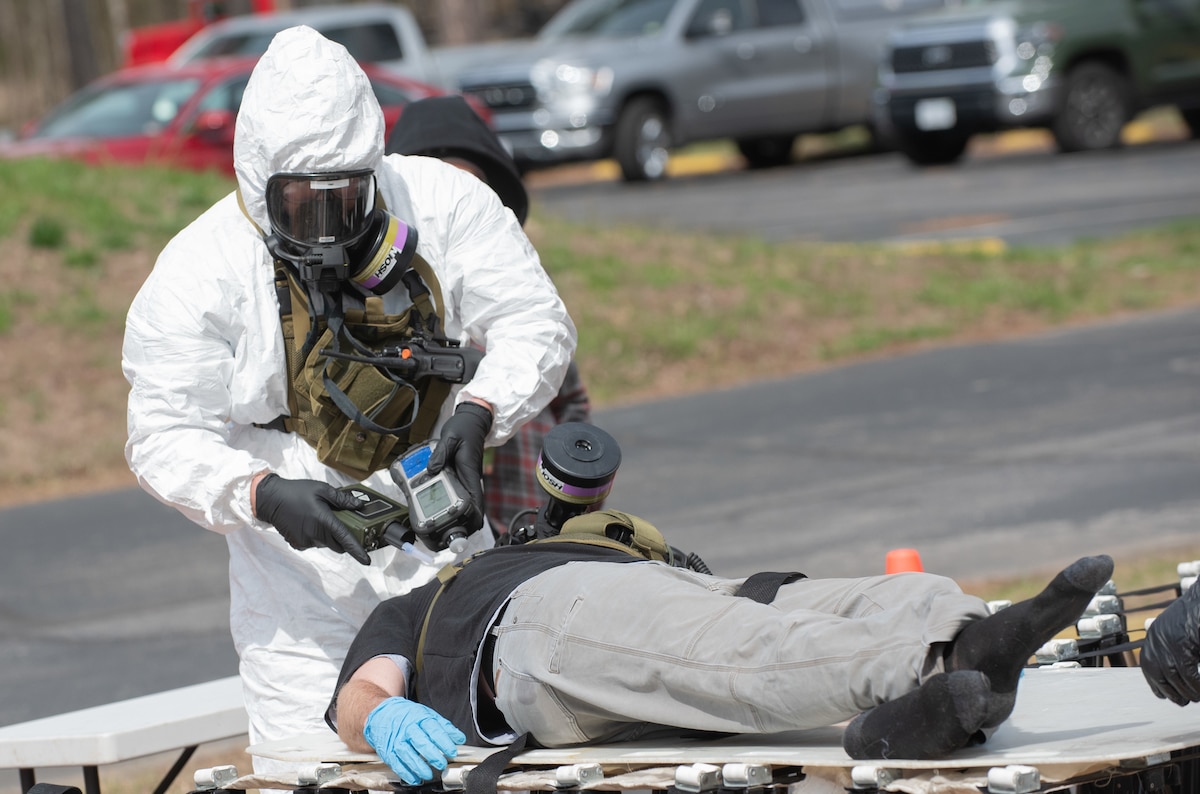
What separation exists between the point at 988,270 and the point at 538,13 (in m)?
24.6

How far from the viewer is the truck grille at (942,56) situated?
60.5 ft

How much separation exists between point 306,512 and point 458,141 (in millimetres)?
1625

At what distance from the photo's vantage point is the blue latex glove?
135 inches

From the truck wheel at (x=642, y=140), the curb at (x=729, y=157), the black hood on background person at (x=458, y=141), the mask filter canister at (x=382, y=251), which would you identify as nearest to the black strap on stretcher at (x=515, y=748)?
the mask filter canister at (x=382, y=251)

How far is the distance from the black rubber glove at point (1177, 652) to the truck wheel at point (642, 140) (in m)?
16.7

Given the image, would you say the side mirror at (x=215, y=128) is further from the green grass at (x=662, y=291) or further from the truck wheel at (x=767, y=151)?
the truck wheel at (x=767, y=151)

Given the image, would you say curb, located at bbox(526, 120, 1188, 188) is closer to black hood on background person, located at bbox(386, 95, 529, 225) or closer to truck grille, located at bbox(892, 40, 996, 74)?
truck grille, located at bbox(892, 40, 996, 74)

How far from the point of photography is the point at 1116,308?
476 inches

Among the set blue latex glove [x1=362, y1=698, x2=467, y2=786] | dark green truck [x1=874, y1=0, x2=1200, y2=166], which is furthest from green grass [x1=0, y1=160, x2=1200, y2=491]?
blue latex glove [x1=362, y1=698, x2=467, y2=786]

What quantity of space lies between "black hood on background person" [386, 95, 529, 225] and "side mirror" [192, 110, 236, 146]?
992 cm

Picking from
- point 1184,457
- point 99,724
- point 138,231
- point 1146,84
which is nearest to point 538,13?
point 1146,84

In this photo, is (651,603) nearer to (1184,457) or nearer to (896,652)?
(896,652)

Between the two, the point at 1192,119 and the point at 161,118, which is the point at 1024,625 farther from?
the point at 1192,119

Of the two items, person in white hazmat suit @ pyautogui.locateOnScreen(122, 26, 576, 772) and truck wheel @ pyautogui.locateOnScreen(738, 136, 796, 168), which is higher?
person in white hazmat suit @ pyautogui.locateOnScreen(122, 26, 576, 772)
